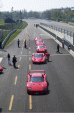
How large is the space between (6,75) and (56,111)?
1028cm

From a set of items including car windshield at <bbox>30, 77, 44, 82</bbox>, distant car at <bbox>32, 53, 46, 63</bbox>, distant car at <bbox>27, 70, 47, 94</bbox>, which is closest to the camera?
→ distant car at <bbox>27, 70, 47, 94</bbox>

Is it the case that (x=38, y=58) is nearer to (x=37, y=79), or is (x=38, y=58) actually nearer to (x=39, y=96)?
(x=37, y=79)

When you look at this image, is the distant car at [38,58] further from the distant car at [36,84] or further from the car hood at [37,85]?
the car hood at [37,85]

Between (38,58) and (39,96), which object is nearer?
(39,96)

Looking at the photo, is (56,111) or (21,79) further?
(21,79)

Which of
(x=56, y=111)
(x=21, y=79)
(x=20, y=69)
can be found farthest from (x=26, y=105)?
(x=20, y=69)

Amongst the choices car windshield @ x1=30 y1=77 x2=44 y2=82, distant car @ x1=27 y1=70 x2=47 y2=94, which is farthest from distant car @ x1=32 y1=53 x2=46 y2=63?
car windshield @ x1=30 y1=77 x2=44 y2=82

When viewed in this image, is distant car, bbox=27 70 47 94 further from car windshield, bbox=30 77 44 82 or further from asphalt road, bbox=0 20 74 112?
asphalt road, bbox=0 20 74 112

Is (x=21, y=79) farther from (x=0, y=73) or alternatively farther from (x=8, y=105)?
(x=8, y=105)

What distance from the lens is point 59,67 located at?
957 inches

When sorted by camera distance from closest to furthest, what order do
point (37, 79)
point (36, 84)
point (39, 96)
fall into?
point (39, 96)
point (36, 84)
point (37, 79)

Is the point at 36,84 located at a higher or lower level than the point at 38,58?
lower

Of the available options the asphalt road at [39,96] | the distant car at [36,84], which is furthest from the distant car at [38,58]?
the distant car at [36,84]

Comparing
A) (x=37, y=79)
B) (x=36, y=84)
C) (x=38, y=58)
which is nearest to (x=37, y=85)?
(x=36, y=84)
